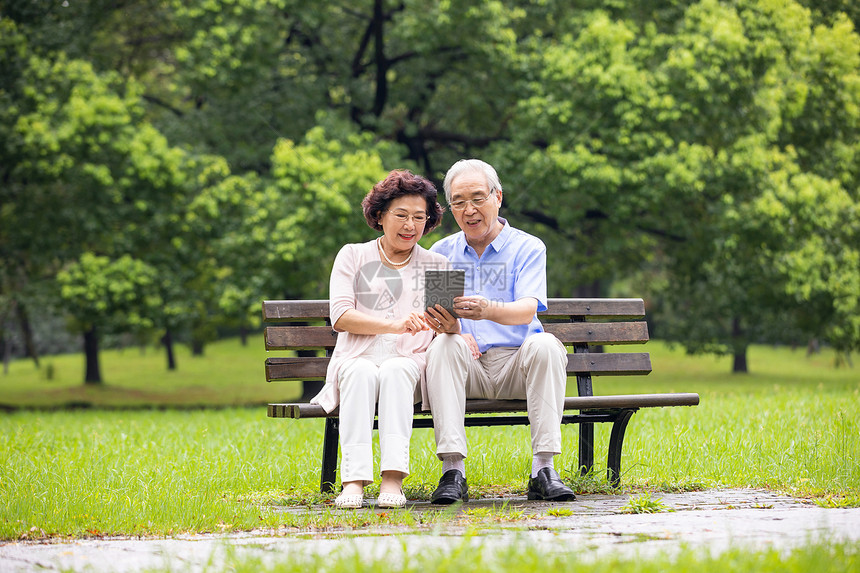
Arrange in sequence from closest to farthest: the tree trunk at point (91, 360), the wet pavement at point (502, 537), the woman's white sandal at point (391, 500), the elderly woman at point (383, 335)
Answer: the wet pavement at point (502, 537) → the woman's white sandal at point (391, 500) → the elderly woman at point (383, 335) → the tree trunk at point (91, 360)

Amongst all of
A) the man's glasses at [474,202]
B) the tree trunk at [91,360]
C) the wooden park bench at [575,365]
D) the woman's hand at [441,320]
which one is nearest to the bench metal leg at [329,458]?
the wooden park bench at [575,365]

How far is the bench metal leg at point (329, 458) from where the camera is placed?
475 cm

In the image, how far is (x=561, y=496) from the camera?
4.19m

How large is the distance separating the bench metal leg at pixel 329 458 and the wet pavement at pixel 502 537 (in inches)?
32.2

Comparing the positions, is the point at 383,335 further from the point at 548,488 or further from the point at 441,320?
the point at 548,488

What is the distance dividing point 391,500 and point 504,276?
1.30 metres

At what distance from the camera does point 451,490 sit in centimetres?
423

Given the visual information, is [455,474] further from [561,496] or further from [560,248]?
[560,248]

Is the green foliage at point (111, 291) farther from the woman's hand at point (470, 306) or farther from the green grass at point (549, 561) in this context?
the green grass at point (549, 561)

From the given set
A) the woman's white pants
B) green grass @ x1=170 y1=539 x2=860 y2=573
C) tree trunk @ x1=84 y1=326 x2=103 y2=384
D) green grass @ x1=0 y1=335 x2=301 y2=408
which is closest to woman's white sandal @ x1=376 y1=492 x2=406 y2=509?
the woman's white pants

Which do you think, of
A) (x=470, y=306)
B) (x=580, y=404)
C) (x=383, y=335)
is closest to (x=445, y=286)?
(x=470, y=306)

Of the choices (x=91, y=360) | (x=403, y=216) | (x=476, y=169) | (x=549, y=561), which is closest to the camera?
(x=549, y=561)

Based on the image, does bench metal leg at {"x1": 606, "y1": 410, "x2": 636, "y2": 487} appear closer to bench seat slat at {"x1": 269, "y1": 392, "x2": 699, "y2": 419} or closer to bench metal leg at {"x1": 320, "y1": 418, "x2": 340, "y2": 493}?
bench seat slat at {"x1": 269, "y1": 392, "x2": 699, "y2": 419}

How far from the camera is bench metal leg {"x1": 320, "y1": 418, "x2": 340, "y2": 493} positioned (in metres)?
4.75
